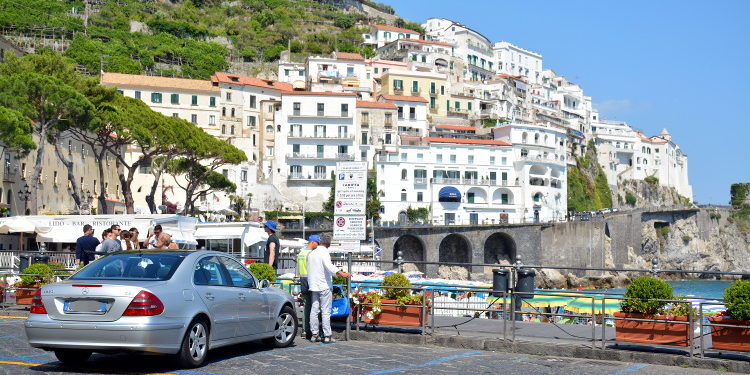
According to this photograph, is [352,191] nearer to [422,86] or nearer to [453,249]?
[453,249]

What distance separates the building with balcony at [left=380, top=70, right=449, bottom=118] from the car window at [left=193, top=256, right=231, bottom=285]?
304 ft

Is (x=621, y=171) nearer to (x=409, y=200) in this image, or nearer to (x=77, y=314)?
(x=409, y=200)

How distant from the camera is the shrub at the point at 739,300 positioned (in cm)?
1055

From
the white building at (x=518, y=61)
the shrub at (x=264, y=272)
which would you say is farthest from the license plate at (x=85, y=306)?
the white building at (x=518, y=61)

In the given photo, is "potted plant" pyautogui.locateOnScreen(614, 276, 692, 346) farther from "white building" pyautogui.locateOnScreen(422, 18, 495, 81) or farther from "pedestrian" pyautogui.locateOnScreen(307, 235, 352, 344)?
"white building" pyautogui.locateOnScreen(422, 18, 495, 81)

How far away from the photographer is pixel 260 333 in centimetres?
1152

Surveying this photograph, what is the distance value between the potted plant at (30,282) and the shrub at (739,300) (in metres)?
12.6

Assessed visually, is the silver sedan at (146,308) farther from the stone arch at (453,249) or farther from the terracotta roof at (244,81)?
the terracotta roof at (244,81)

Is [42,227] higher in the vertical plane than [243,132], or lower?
lower

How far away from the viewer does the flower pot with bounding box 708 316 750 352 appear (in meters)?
10.7

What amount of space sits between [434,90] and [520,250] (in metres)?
30.6

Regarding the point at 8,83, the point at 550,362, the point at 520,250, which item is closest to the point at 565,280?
the point at 520,250

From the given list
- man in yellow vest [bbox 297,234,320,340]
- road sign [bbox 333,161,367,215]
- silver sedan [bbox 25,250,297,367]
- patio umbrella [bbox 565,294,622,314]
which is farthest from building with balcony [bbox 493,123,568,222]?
silver sedan [bbox 25,250,297,367]

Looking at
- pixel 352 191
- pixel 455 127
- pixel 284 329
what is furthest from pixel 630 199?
pixel 284 329
